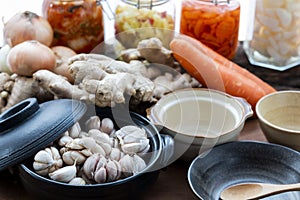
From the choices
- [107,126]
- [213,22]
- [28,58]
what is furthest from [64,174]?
[213,22]

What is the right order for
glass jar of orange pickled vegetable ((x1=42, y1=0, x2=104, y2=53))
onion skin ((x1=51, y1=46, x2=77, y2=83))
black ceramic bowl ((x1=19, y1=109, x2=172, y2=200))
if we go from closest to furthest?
black ceramic bowl ((x1=19, y1=109, x2=172, y2=200)), onion skin ((x1=51, y1=46, x2=77, y2=83)), glass jar of orange pickled vegetable ((x1=42, y1=0, x2=104, y2=53))

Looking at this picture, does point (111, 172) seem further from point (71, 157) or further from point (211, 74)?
point (211, 74)

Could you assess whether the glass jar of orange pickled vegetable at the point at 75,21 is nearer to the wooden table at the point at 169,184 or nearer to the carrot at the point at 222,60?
the carrot at the point at 222,60

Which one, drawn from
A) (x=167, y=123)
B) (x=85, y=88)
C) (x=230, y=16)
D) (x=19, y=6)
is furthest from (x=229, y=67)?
(x=19, y=6)

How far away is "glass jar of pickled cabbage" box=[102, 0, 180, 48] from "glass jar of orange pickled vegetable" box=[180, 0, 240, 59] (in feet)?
0.12

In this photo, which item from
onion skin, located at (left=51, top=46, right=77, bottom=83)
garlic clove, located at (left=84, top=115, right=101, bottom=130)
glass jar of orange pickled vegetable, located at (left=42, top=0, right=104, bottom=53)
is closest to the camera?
garlic clove, located at (left=84, top=115, right=101, bottom=130)

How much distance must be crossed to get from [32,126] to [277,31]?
22.2 inches

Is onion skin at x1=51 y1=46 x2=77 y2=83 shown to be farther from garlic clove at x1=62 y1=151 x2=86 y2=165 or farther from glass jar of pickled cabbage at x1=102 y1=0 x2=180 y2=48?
garlic clove at x1=62 y1=151 x2=86 y2=165

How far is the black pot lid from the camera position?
73cm

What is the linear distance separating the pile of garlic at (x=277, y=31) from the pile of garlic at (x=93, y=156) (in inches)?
16.9

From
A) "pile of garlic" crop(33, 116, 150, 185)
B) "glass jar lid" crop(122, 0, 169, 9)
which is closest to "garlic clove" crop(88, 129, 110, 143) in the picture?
"pile of garlic" crop(33, 116, 150, 185)

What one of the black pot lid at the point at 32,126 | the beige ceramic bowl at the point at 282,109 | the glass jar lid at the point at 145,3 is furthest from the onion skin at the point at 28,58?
the beige ceramic bowl at the point at 282,109

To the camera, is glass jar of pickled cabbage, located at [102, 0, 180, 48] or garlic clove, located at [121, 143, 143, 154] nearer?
garlic clove, located at [121, 143, 143, 154]

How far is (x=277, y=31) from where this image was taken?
1070 millimetres
